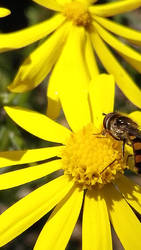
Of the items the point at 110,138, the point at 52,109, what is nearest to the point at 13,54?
the point at 52,109

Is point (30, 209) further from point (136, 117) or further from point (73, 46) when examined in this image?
Result: point (73, 46)

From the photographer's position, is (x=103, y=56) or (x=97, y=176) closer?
(x=97, y=176)

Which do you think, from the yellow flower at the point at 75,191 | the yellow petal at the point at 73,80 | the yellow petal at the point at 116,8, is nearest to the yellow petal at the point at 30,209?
the yellow flower at the point at 75,191

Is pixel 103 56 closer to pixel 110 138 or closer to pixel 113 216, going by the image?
pixel 110 138

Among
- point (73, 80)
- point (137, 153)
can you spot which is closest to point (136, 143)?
point (137, 153)

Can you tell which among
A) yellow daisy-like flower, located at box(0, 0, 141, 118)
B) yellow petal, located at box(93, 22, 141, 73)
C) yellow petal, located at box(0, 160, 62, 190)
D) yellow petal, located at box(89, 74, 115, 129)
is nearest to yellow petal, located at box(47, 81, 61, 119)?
yellow daisy-like flower, located at box(0, 0, 141, 118)
